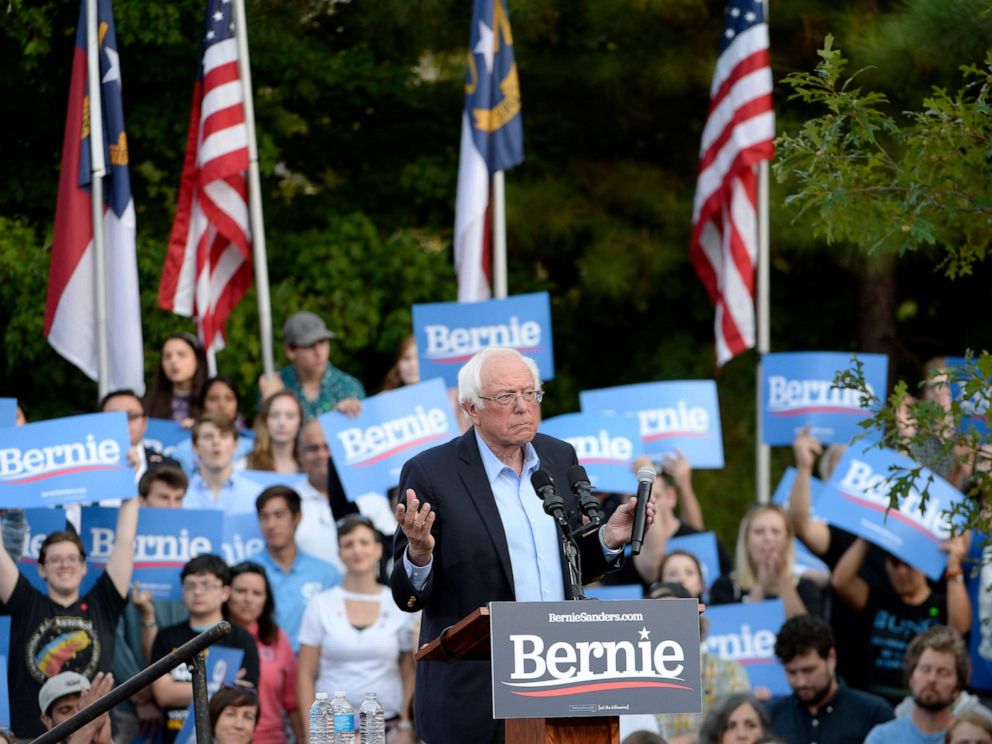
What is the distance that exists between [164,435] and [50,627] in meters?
2.15

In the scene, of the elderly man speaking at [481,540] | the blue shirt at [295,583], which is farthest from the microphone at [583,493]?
the blue shirt at [295,583]

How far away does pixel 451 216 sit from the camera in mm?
15195

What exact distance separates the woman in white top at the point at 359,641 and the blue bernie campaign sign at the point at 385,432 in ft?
2.25

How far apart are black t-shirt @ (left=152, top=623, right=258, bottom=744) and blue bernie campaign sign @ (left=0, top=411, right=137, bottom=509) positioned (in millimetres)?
673

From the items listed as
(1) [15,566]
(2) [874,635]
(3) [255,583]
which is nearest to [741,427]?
(2) [874,635]

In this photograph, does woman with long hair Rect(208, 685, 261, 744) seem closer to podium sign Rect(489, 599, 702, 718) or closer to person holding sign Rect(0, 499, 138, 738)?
person holding sign Rect(0, 499, 138, 738)

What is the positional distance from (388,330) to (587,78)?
272 centimetres

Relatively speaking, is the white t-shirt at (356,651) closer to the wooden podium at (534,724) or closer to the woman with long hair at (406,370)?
the woman with long hair at (406,370)

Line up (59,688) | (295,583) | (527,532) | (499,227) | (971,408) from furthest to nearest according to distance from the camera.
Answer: (499,227), (295,583), (971,408), (59,688), (527,532)

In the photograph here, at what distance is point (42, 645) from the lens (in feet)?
24.8

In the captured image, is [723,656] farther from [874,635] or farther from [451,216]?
[451,216]

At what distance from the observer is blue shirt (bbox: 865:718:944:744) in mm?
7293

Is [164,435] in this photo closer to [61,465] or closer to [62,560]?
[61,465]

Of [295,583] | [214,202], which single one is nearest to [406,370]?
[214,202]
